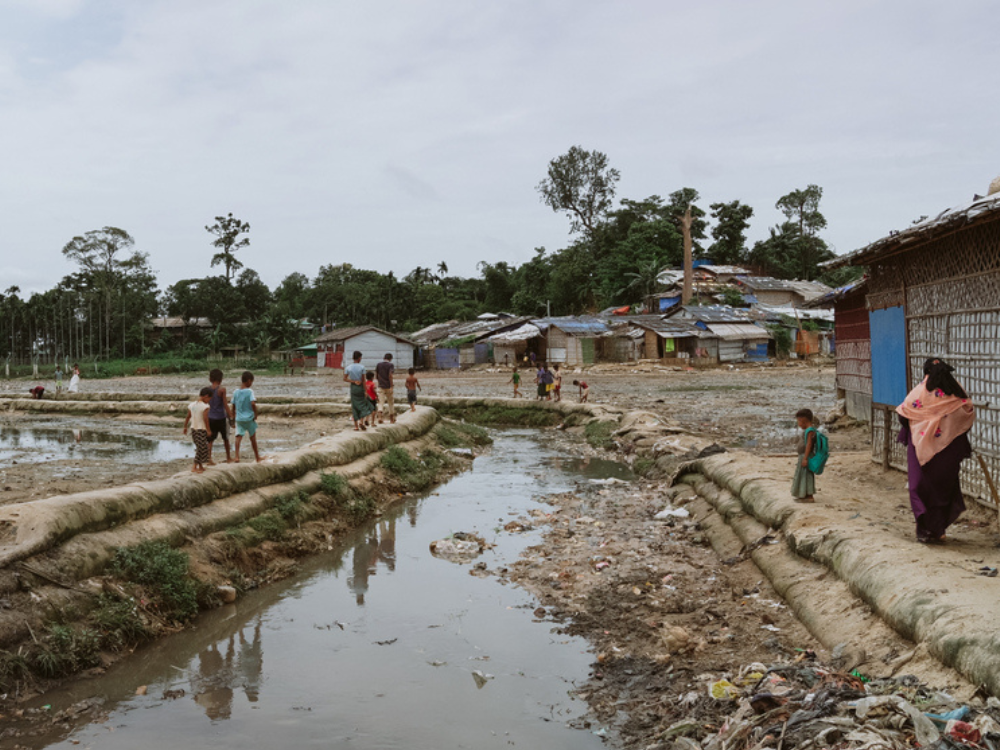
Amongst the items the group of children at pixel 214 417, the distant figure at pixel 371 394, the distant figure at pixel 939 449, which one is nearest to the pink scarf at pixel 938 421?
the distant figure at pixel 939 449

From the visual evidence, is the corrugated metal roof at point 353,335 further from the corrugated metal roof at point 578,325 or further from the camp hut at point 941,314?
the camp hut at point 941,314

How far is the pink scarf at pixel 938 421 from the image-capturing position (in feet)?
19.6

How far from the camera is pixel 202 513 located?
7.89m

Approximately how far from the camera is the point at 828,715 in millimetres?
3617

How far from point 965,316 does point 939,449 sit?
2107 millimetres

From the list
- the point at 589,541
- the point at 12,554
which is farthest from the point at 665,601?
the point at 12,554

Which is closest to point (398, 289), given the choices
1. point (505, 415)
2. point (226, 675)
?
point (505, 415)

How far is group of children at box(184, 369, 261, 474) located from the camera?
9.34 m

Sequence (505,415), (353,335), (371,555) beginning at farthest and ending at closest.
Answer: (353,335)
(505,415)
(371,555)

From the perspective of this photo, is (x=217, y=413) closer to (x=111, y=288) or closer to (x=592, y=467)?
(x=592, y=467)

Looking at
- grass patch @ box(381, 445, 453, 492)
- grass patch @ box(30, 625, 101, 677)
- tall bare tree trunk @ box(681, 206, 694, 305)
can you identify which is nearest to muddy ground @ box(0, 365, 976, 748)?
grass patch @ box(381, 445, 453, 492)

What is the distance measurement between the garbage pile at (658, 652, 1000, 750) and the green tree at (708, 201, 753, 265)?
53911 mm

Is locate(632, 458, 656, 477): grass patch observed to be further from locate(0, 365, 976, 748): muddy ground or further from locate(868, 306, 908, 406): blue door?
locate(868, 306, 908, 406): blue door

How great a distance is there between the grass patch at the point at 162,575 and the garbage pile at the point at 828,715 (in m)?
4.19
